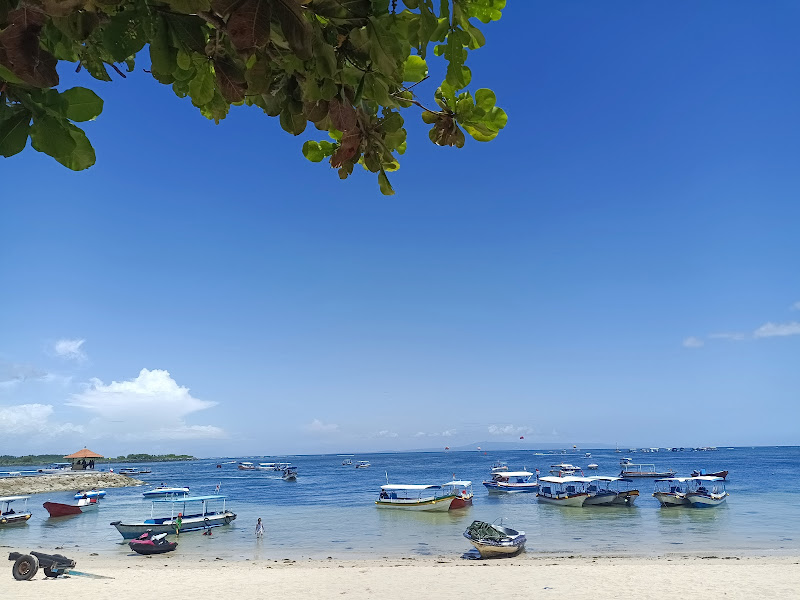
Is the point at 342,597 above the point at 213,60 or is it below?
below

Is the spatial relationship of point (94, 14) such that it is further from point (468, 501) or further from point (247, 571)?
point (468, 501)

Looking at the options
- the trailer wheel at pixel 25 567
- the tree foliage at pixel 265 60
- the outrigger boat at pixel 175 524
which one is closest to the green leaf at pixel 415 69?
the tree foliage at pixel 265 60

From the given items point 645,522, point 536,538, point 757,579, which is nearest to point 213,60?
point 757,579

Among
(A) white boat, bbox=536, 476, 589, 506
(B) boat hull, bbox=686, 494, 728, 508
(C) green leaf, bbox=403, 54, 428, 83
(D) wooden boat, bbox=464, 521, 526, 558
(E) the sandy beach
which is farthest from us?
(A) white boat, bbox=536, 476, 589, 506

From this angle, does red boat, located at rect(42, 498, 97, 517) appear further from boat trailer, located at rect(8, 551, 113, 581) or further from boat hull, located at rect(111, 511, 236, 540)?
boat trailer, located at rect(8, 551, 113, 581)

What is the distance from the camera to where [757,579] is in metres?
14.9

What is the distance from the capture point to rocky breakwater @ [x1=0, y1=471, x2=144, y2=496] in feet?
178

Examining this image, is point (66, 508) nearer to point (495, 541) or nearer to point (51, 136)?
point (495, 541)

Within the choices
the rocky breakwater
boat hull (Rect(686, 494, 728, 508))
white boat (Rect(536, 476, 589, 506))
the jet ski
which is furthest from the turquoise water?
the rocky breakwater

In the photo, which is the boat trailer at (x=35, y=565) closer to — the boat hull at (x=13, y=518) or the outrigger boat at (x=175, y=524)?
the outrigger boat at (x=175, y=524)

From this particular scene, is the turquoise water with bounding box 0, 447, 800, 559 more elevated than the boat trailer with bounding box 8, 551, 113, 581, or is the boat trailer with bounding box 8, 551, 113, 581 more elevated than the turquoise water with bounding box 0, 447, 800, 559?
the boat trailer with bounding box 8, 551, 113, 581

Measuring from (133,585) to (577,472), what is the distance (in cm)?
6382

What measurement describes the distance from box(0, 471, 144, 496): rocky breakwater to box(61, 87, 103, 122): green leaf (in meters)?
65.0

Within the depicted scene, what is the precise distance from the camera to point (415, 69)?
4.12ft
